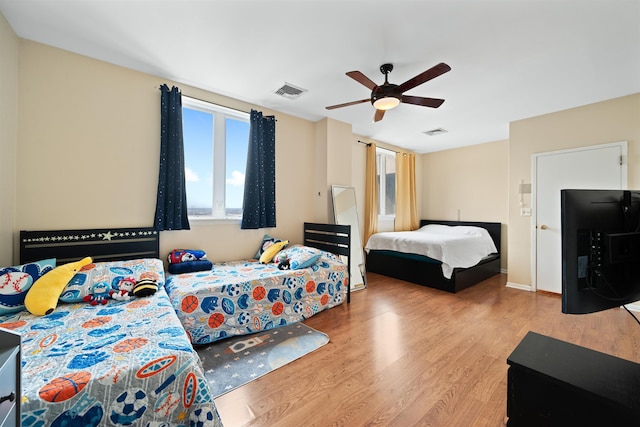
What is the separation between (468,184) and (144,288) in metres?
5.68

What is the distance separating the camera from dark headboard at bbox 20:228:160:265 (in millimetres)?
2129

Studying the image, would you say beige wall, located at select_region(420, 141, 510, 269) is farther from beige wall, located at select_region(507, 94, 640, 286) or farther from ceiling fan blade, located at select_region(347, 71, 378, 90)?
ceiling fan blade, located at select_region(347, 71, 378, 90)

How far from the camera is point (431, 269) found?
12.5 feet

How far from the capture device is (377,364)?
1936mm

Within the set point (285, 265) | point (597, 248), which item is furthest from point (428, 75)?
point (285, 265)

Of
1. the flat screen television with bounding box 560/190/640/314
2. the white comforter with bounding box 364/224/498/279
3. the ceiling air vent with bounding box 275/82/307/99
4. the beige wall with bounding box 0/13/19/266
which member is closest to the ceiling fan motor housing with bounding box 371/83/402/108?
the ceiling air vent with bounding box 275/82/307/99

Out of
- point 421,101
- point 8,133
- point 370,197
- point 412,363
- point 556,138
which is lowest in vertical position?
point 412,363

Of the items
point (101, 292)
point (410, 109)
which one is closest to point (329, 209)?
point (410, 109)

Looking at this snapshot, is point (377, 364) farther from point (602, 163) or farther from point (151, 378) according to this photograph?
point (602, 163)

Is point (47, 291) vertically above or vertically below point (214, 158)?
below

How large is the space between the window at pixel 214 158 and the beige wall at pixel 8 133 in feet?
4.06

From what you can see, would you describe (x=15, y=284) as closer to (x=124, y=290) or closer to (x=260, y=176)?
(x=124, y=290)

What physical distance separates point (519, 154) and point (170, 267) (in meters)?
4.88

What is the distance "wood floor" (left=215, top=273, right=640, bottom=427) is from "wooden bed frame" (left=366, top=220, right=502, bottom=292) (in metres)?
0.40
